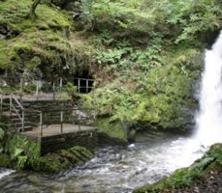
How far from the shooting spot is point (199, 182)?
7.77 m

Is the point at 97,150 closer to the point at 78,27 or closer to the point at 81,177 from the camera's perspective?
the point at 81,177

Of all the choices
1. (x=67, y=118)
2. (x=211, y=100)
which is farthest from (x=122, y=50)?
(x=67, y=118)

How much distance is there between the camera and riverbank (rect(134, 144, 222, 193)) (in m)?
7.51

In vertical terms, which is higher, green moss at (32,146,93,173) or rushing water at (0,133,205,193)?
green moss at (32,146,93,173)

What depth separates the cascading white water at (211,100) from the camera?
17344 mm

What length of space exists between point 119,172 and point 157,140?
4684mm

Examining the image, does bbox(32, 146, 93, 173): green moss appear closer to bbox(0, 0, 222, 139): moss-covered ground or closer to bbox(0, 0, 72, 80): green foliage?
bbox(0, 0, 222, 139): moss-covered ground

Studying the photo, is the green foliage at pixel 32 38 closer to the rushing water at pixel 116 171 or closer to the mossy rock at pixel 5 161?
the mossy rock at pixel 5 161

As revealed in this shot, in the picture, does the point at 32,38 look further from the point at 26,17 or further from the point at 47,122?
the point at 47,122

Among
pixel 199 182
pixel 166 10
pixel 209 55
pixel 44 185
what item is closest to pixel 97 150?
pixel 44 185

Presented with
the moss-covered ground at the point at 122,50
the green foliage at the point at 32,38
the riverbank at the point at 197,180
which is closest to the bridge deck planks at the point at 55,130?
the moss-covered ground at the point at 122,50

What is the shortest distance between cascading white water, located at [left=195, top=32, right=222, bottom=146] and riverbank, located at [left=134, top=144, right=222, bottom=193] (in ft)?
25.8

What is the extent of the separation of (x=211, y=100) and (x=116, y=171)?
8.19 meters

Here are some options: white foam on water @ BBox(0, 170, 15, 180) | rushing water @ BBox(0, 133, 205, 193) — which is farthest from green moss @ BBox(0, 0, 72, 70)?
white foam on water @ BBox(0, 170, 15, 180)
